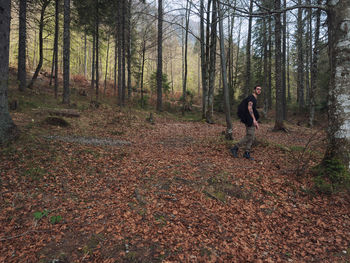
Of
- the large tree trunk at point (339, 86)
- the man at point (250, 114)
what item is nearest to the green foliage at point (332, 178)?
the large tree trunk at point (339, 86)

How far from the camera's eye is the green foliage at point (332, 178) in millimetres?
Answer: 3811

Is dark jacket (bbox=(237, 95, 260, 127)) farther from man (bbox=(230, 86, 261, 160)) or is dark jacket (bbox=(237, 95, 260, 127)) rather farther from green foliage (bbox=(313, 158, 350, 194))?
green foliage (bbox=(313, 158, 350, 194))

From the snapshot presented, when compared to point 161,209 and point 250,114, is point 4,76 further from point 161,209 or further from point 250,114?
point 250,114

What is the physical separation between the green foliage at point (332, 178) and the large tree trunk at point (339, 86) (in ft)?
0.45

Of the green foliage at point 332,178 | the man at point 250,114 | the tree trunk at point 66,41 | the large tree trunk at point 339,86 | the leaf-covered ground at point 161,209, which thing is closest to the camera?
the leaf-covered ground at point 161,209

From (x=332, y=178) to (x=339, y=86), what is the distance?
199 centimetres

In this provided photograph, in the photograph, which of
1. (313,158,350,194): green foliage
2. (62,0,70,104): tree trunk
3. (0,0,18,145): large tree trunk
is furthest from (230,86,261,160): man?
(62,0,70,104): tree trunk

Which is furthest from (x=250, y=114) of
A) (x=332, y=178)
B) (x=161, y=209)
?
(x=161, y=209)

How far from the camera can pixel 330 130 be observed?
4160 mm

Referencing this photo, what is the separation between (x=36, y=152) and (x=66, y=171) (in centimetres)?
115

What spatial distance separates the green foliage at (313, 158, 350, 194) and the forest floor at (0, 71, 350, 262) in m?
0.14

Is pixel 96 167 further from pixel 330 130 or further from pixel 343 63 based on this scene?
pixel 343 63

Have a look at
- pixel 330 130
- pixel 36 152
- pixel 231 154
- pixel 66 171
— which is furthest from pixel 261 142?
pixel 36 152

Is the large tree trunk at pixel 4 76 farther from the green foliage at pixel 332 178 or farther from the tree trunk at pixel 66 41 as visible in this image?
the tree trunk at pixel 66 41
